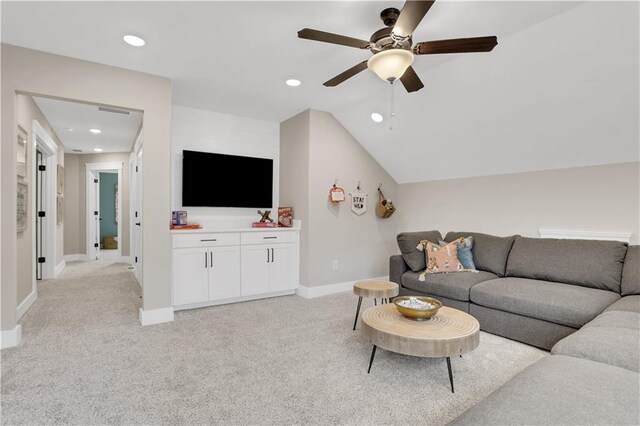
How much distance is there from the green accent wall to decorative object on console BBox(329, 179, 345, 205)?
7.54 m

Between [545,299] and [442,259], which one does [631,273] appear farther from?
[442,259]

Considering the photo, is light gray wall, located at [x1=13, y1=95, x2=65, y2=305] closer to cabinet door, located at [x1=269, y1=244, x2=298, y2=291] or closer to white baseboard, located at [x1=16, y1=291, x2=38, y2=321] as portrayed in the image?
white baseboard, located at [x1=16, y1=291, x2=38, y2=321]

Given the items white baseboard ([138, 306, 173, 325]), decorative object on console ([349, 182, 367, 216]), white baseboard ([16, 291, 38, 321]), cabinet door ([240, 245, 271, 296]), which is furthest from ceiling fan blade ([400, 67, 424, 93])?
white baseboard ([16, 291, 38, 321])

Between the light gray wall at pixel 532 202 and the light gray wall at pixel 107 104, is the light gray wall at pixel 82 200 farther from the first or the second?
the light gray wall at pixel 532 202

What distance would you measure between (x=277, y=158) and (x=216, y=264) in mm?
1850

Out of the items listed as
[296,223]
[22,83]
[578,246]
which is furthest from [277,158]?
[578,246]

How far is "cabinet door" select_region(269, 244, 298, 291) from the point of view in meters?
4.25

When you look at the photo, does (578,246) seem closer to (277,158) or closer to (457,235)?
(457,235)

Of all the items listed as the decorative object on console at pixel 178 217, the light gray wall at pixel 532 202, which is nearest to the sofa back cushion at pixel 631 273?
the light gray wall at pixel 532 202

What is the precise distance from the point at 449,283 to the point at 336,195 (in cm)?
183

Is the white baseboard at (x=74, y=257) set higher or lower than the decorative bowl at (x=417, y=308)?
lower

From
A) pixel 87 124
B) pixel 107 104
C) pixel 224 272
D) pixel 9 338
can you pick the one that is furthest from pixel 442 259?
pixel 87 124

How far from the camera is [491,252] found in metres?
3.48

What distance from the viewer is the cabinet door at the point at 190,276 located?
358 cm
